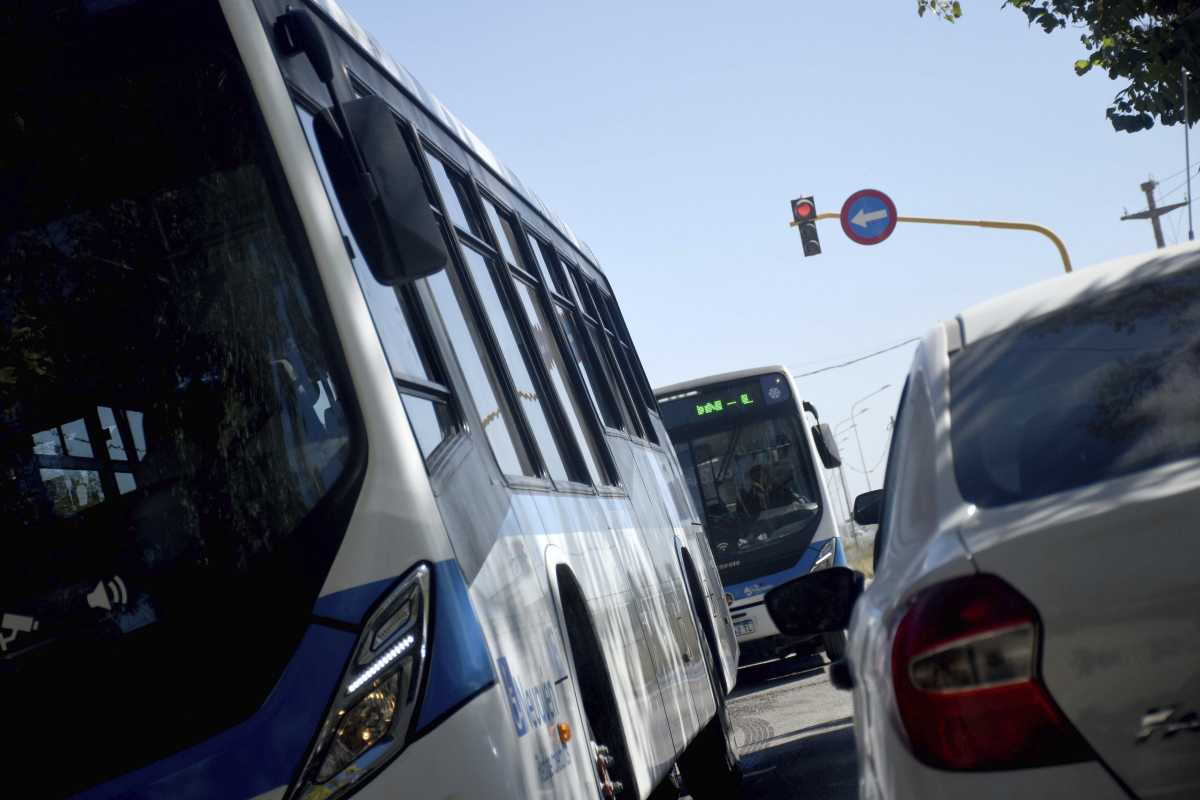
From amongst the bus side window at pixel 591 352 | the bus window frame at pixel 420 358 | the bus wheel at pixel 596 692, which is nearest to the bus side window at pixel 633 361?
the bus side window at pixel 591 352

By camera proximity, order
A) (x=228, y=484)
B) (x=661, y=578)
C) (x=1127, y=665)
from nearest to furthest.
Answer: (x=1127, y=665) → (x=228, y=484) → (x=661, y=578)

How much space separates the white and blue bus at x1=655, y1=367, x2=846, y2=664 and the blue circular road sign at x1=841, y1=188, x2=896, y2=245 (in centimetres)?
319

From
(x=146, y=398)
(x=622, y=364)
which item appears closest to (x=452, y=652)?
(x=146, y=398)

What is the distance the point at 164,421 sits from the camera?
450cm

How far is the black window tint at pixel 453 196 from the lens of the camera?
6.53m

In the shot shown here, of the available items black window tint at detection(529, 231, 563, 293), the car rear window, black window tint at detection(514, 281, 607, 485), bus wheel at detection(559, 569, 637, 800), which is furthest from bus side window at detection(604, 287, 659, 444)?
the car rear window

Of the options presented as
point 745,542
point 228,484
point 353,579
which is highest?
point 228,484

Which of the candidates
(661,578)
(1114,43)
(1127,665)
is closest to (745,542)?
(1114,43)

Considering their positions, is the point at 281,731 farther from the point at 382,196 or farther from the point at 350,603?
the point at 382,196

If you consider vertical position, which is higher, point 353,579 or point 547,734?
point 353,579

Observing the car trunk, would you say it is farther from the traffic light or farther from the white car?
the traffic light

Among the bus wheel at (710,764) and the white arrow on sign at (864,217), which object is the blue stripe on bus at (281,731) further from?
the white arrow on sign at (864,217)

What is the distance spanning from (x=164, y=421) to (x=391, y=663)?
93 centimetres

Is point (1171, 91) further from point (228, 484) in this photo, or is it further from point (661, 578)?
point (228, 484)
